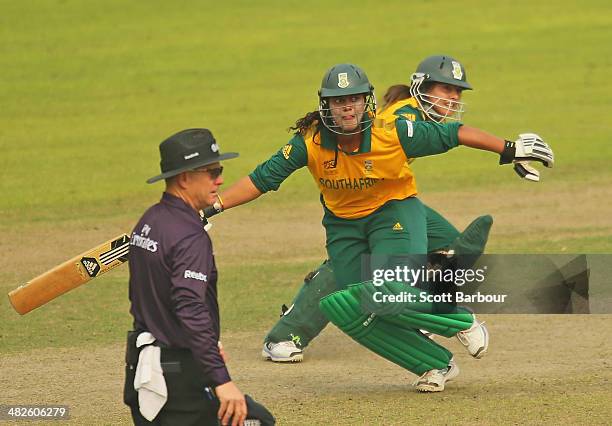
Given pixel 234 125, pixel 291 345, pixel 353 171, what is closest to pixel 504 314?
pixel 291 345

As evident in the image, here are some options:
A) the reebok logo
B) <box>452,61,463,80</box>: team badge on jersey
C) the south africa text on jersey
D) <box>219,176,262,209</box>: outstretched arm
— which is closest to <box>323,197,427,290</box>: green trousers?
the south africa text on jersey

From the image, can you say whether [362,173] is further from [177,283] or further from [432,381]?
[177,283]

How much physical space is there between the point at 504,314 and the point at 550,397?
8.68 feet

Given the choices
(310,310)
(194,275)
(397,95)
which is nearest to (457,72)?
(397,95)

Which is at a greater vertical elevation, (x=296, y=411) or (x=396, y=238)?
(x=396, y=238)

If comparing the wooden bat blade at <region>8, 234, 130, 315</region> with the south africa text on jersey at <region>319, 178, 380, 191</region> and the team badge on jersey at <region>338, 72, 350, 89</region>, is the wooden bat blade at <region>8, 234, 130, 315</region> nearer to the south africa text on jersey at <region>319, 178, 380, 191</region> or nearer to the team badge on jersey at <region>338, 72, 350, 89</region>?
the south africa text on jersey at <region>319, 178, 380, 191</region>

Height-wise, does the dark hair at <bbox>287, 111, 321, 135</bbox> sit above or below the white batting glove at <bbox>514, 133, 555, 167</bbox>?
above

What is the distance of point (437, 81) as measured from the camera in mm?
9625

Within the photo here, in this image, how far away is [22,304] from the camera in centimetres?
839

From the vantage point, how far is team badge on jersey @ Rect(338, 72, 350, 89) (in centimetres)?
842

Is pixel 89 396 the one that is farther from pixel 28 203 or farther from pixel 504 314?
pixel 28 203

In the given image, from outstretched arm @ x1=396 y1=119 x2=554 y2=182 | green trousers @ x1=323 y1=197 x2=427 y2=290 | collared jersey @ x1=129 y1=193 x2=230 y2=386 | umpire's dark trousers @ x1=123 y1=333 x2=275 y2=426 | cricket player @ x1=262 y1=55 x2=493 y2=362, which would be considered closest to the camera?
collared jersey @ x1=129 y1=193 x2=230 y2=386

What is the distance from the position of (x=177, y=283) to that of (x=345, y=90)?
2.89m

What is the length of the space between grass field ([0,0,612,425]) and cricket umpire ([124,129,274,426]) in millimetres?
1990
